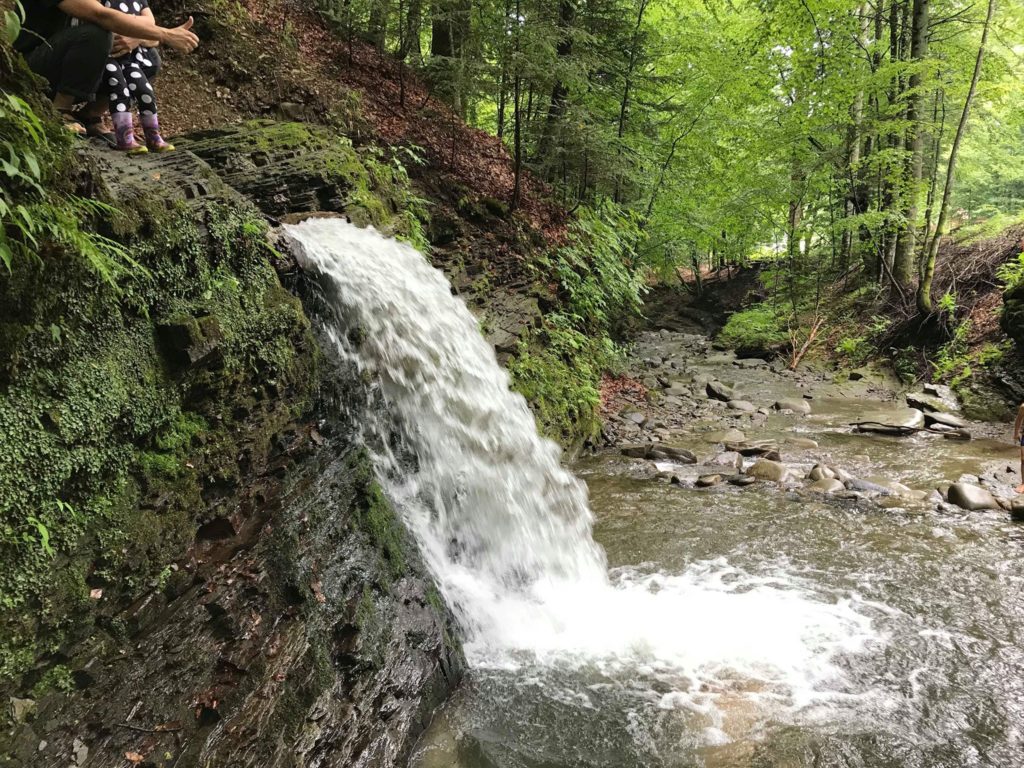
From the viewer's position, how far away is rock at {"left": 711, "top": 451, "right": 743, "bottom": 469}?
7727mm

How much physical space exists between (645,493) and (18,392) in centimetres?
597

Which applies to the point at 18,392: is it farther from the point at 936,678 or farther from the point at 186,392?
the point at 936,678

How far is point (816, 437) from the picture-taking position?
29.8 ft

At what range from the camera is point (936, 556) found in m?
5.05

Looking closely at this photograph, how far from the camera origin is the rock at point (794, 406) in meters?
10.7

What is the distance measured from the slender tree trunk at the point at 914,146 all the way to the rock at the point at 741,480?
9.83 meters

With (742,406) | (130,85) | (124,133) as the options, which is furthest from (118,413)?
(742,406)

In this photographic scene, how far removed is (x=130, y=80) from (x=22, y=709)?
4.63 m

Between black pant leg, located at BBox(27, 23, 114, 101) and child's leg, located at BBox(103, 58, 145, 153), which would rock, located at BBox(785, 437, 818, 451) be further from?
black pant leg, located at BBox(27, 23, 114, 101)

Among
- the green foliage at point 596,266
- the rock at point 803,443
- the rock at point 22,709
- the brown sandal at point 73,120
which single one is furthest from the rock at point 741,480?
the brown sandal at point 73,120

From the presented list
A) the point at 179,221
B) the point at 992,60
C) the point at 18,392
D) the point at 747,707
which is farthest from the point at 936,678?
the point at 992,60

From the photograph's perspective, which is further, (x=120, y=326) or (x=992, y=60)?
(x=992, y=60)

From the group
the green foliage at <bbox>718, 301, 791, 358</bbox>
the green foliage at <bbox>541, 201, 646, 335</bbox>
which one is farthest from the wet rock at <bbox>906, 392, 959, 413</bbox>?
the green foliage at <bbox>541, 201, 646, 335</bbox>

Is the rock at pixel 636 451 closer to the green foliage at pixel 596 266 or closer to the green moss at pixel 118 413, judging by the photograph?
the green foliage at pixel 596 266
